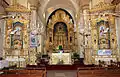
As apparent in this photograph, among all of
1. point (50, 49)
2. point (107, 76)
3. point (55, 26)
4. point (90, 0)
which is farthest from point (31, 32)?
point (55, 26)

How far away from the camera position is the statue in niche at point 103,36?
12.6 m

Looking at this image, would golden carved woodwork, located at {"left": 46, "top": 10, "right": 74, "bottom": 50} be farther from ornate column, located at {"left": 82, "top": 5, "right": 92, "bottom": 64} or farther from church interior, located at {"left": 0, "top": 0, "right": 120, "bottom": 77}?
ornate column, located at {"left": 82, "top": 5, "right": 92, "bottom": 64}

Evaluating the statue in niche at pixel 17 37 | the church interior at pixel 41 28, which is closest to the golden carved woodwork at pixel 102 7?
the church interior at pixel 41 28

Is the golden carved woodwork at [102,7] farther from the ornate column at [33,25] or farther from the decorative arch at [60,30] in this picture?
the decorative arch at [60,30]

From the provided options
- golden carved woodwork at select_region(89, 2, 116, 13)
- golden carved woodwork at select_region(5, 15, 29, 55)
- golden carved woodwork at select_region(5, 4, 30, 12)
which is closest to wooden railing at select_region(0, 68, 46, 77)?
golden carved woodwork at select_region(5, 15, 29, 55)

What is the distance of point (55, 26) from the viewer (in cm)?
2545

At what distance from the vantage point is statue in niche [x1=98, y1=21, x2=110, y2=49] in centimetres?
1260

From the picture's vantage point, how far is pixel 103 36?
12.8 meters

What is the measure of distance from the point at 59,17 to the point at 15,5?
40.2 feet

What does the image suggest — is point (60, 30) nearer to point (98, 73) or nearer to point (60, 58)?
point (60, 58)

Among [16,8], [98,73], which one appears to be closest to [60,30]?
[16,8]

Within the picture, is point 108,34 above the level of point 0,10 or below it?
below

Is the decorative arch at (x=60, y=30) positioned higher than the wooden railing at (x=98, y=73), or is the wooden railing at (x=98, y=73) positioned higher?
the decorative arch at (x=60, y=30)

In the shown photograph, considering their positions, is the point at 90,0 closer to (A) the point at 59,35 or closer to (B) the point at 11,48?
(B) the point at 11,48
